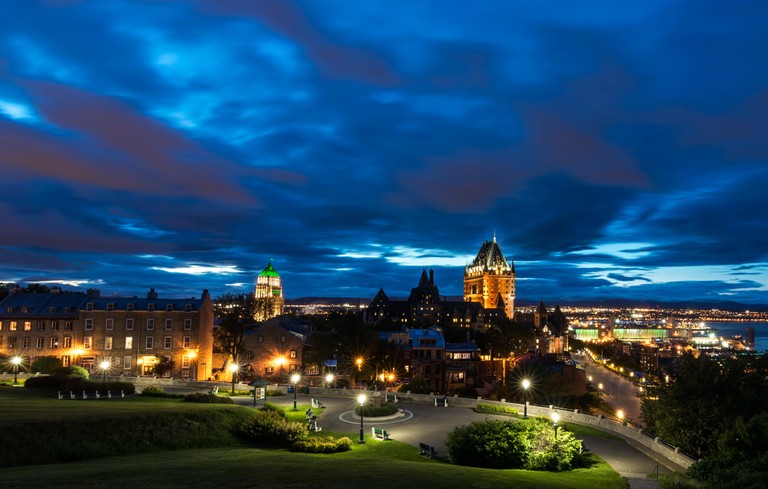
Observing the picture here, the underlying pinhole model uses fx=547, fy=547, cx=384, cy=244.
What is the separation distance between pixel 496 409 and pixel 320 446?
62.5ft

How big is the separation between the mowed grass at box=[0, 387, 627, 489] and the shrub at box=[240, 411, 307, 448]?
6.04ft

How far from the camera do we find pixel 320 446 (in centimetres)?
3169

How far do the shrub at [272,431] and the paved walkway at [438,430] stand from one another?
525 cm

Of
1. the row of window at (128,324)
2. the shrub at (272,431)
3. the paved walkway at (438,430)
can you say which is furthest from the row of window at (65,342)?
the shrub at (272,431)

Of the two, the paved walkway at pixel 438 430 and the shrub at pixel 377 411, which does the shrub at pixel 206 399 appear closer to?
the paved walkway at pixel 438 430

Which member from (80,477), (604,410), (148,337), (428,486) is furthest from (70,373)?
(604,410)

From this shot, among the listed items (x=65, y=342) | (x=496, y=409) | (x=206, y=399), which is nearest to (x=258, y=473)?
(x=206, y=399)

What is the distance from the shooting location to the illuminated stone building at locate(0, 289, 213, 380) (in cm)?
7100

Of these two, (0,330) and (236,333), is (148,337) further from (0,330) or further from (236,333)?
(0,330)

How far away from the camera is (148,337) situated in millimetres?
72375

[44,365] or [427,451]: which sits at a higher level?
[44,365]

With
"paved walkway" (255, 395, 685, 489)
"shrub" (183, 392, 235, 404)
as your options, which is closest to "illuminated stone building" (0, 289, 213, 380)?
"paved walkway" (255, 395, 685, 489)

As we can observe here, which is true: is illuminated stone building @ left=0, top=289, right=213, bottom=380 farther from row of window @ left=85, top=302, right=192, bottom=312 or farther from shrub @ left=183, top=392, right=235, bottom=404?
shrub @ left=183, top=392, right=235, bottom=404

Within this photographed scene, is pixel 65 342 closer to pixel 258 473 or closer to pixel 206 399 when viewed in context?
pixel 206 399
